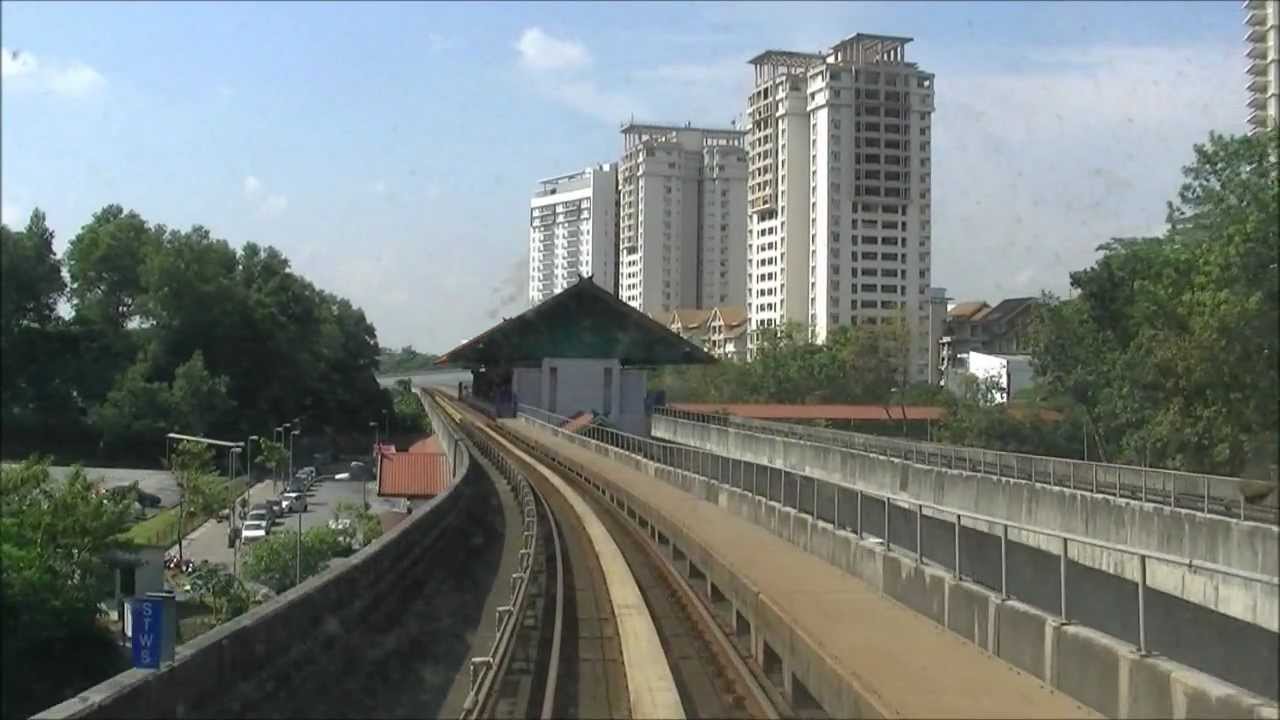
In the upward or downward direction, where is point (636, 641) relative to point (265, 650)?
downward

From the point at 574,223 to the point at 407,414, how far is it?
2412 cm

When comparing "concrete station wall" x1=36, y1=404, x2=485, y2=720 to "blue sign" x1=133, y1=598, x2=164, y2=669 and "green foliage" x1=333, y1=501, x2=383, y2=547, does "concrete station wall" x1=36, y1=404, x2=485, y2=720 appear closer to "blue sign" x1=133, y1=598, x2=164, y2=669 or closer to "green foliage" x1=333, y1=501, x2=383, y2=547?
"blue sign" x1=133, y1=598, x2=164, y2=669

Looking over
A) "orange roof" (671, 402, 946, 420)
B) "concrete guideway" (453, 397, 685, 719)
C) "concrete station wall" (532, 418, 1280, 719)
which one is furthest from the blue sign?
"orange roof" (671, 402, 946, 420)

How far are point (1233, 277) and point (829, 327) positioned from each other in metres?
50.0

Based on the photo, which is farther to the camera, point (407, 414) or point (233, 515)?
point (407, 414)

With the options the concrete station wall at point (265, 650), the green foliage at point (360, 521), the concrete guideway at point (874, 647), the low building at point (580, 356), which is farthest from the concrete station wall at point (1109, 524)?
the low building at point (580, 356)

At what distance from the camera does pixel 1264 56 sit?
44.0 m

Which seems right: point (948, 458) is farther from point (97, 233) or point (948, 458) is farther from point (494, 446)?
point (494, 446)

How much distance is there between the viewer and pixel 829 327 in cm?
7319

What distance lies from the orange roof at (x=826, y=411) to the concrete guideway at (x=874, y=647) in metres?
26.3

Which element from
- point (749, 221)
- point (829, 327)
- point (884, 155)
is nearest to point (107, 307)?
point (884, 155)

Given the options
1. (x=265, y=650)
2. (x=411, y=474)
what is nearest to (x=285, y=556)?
(x=411, y=474)

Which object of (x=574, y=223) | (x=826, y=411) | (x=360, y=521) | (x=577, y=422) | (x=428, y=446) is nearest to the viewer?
(x=360, y=521)

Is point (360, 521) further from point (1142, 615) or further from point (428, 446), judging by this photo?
point (1142, 615)
